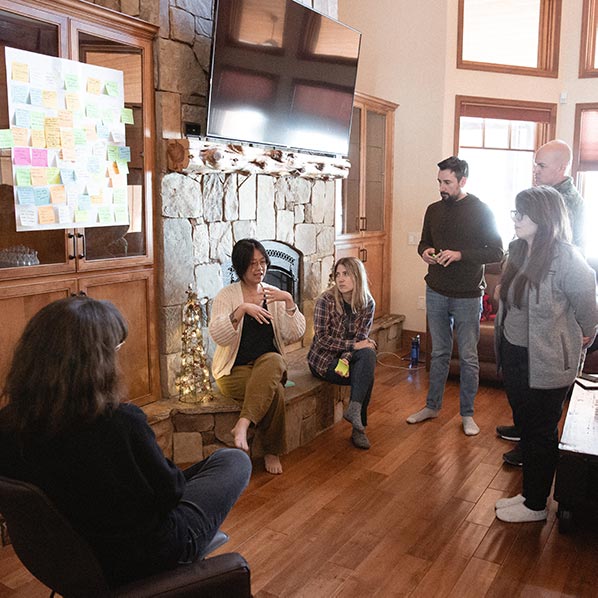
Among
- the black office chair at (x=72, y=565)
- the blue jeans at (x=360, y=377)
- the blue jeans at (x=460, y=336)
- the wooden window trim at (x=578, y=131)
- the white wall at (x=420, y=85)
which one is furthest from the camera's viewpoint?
the wooden window trim at (x=578, y=131)

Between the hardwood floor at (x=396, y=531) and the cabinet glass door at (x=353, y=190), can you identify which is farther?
the cabinet glass door at (x=353, y=190)

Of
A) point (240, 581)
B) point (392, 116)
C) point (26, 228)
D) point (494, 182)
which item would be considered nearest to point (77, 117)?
point (26, 228)

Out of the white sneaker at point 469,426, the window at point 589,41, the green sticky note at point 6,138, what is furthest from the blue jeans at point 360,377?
the window at point 589,41

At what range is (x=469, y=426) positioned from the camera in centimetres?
377

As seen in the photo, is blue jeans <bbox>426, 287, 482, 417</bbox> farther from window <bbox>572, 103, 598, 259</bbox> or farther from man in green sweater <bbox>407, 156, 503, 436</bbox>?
window <bbox>572, 103, 598, 259</bbox>

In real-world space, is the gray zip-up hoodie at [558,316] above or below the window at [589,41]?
below

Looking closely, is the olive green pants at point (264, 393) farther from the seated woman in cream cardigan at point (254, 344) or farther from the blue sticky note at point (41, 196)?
the blue sticky note at point (41, 196)

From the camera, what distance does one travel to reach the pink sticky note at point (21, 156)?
8.38 feet

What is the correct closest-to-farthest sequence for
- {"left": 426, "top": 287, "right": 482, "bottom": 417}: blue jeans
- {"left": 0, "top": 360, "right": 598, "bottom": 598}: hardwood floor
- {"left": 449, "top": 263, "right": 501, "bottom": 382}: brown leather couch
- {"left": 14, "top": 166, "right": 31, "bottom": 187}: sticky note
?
{"left": 0, "top": 360, "right": 598, "bottom": 598}: hardwood floor → {"left": 14, "top": 166, "right": 31, "bottom": 187}: sticky note → {"left": 426, "top": 287, "right": 482, "bottom": 417}: blue jeans → {"left": 449, "top": 263, "right": 501, "bottom": 382}: brown leather couch

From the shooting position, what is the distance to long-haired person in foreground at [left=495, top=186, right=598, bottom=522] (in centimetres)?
248

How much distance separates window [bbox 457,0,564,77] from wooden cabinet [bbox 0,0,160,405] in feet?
10.9

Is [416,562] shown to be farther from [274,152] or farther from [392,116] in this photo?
[392,116]

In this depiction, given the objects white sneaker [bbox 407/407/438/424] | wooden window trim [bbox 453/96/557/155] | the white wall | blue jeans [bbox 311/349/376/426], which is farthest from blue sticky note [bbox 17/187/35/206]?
wooden window trim [bbox 453/96/557/155]

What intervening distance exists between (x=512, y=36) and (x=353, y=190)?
1.97 meters
